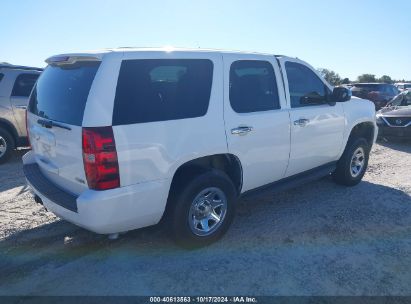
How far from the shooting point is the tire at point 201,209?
10.9 feet

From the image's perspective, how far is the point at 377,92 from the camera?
54.7ft

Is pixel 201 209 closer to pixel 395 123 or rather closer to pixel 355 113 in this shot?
pixel 355 113

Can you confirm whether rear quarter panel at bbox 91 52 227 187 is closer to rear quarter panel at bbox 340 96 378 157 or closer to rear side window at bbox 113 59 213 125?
rear side window at bbox 113 59 213 125

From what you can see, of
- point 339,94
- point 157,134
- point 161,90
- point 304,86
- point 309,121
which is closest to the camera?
point 157,134

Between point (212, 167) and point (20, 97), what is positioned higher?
point (20, 97)

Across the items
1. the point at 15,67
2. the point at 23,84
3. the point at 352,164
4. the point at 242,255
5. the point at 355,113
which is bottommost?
the point at 242,255

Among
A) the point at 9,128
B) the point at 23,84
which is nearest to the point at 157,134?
the point at 9,128

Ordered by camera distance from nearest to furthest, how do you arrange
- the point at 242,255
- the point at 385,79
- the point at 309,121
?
the point at 242,255, the point at 309,121, the point at 385,79

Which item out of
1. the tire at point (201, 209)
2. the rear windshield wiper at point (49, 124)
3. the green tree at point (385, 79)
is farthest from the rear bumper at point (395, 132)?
the green tree at point (385, 79)

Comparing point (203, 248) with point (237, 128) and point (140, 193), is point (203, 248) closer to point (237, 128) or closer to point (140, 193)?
point (140, 193)

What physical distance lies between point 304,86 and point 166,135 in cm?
227

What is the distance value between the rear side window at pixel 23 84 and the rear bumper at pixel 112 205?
15.7 feet

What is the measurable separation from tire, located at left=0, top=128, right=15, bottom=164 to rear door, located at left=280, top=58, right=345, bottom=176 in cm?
575

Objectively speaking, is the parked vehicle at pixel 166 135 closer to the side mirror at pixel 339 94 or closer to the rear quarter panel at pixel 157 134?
the rear quarter panel at pixel 157 134
